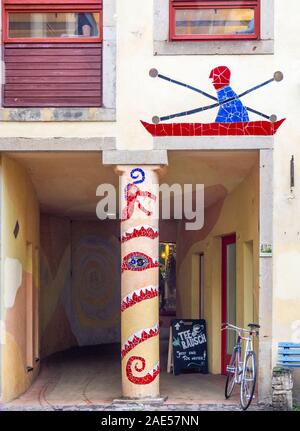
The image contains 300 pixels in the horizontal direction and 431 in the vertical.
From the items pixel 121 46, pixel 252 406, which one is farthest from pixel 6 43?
pixel 252 406

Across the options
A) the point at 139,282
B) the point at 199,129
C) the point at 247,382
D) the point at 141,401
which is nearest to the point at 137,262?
the point at 139,282

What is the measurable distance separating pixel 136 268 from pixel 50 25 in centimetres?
338

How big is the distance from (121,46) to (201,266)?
573 cm

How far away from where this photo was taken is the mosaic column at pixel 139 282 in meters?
9.35

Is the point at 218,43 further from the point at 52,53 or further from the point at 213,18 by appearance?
the point at 52,53

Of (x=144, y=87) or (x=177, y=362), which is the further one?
(x=177, y=362)

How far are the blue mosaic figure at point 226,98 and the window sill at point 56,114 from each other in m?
1.35

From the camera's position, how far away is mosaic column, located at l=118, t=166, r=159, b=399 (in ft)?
30.7

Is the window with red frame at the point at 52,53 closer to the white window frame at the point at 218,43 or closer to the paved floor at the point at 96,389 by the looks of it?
the white window frame at the point at 218,43

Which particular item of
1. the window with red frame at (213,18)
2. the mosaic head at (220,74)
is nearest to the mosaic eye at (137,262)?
the mosaic head at (220,74)

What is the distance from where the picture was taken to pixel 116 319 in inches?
693

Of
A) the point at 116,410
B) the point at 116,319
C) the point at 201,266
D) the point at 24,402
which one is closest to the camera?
the point at 116,410

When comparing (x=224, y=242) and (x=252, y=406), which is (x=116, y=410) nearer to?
(x=252, y=406)

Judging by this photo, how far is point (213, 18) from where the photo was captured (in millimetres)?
9734
